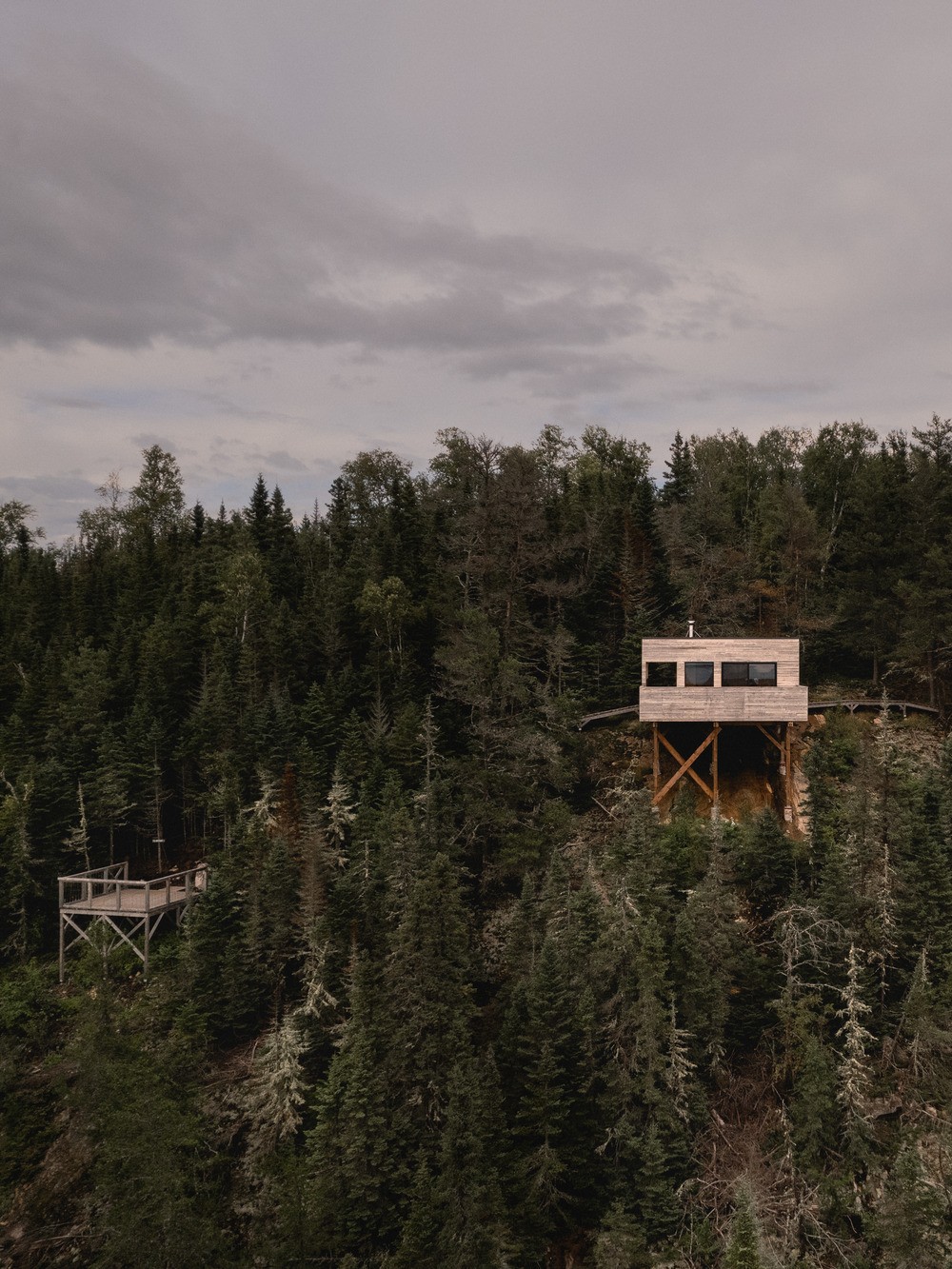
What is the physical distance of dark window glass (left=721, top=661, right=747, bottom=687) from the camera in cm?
3194

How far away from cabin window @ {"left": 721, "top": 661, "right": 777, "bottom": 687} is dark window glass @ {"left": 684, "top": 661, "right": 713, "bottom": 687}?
0.54m

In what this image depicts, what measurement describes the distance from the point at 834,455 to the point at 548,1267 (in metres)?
55.2

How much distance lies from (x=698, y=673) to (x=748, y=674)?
79.9 inches

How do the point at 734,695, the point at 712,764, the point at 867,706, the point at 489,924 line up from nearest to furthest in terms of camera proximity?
the point at 489,924 → the point at 734,695 → the point at 712,764 → the point at 867,706

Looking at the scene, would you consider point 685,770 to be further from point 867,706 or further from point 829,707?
point 867,706

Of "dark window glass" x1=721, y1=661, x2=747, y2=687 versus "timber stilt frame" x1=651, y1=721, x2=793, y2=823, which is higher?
"dark window glass" x1=721, y1=661, x2=747, y2=687

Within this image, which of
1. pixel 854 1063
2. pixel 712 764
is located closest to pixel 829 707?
pixel 712 764

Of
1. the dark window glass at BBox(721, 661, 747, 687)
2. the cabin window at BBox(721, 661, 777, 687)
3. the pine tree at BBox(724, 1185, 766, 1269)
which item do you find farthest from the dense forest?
the dark window glass at BBox(721, 661, 747, 687)

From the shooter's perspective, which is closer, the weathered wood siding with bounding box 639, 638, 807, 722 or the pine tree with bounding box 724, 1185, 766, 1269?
the pine tree with bounding box 724, 1185, 766, 1269

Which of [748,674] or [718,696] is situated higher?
[748,674]

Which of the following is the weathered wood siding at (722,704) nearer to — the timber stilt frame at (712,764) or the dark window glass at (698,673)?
the timber stilt frame at (712,764)

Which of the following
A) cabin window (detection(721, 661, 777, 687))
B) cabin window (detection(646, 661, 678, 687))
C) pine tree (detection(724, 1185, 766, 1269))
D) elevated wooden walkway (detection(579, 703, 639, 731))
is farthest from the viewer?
cabin window (detection(646, 661, 678, 687))

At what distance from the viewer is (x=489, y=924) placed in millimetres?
28734

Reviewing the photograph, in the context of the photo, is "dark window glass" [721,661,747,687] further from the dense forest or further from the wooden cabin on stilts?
the dense forest
